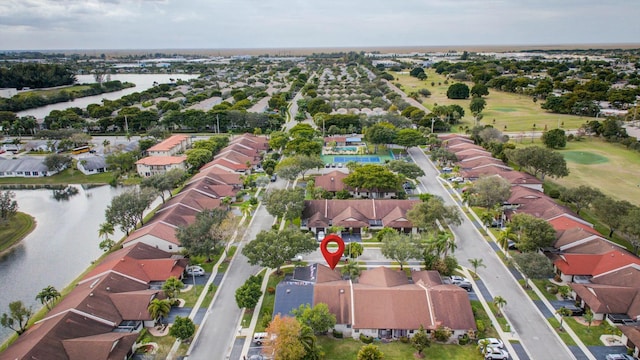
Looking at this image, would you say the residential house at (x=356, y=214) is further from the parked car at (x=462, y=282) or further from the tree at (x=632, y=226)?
the tree at (x=632, y=226)

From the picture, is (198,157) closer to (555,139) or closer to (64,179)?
(64,179)

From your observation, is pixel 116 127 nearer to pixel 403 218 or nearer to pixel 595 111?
pixel 403 218

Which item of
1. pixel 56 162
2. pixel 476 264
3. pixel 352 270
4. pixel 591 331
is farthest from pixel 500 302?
pixel 56 162

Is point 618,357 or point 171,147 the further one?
point 171,147

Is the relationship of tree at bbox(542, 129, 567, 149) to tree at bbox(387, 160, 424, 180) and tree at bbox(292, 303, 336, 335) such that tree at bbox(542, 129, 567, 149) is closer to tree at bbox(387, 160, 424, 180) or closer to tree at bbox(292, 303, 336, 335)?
tree at bbox(387, 160, 424, 180)

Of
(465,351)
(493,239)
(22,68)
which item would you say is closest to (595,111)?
(493,239)

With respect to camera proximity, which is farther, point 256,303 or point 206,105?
point 206,105
